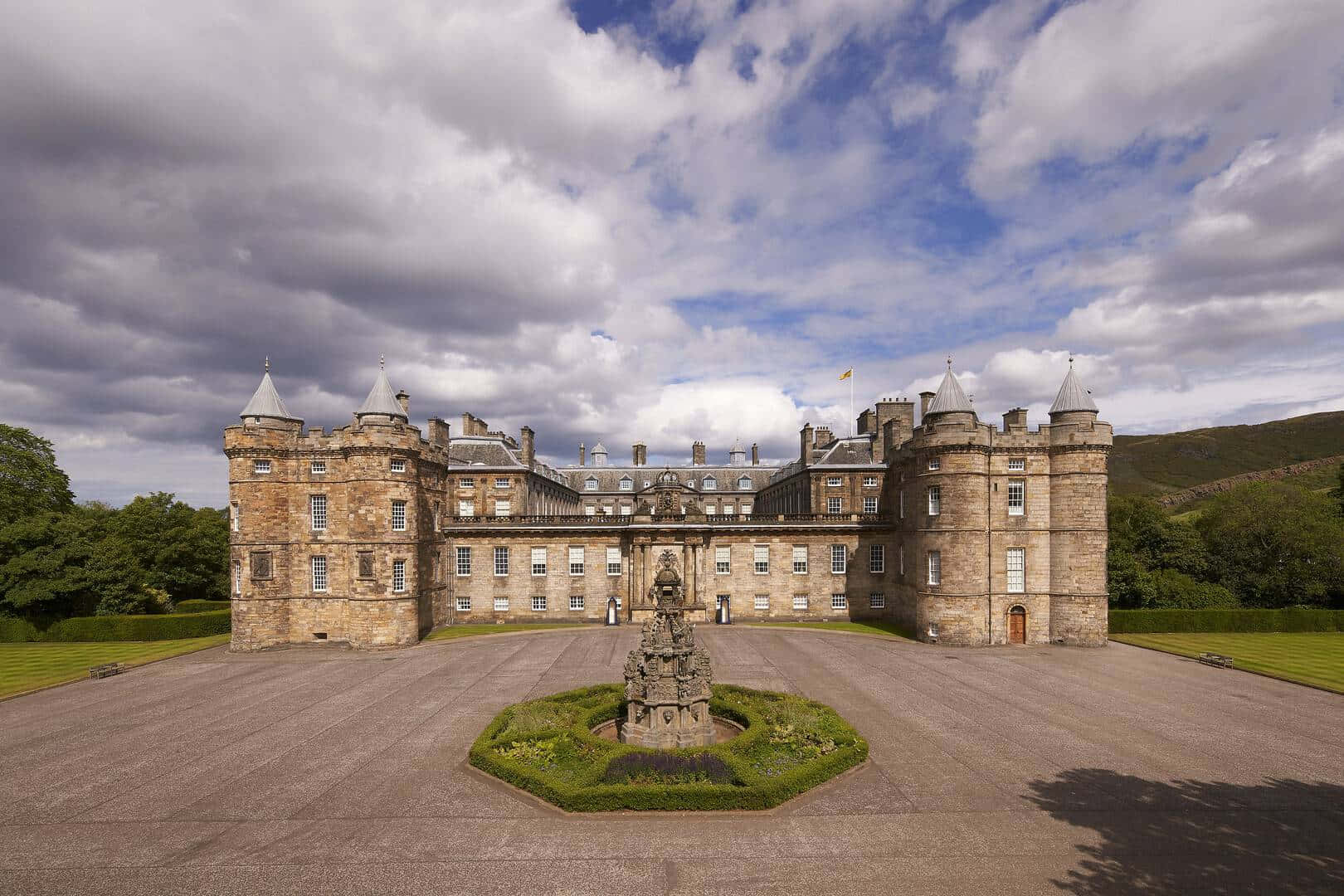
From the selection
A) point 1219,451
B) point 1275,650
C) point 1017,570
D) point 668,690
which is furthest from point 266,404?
point 1219,451

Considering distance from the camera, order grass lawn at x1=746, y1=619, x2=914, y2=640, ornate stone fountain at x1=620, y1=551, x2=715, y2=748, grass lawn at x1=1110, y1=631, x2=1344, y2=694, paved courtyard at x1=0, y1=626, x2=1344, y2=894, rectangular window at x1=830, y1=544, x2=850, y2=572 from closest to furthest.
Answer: paved courtyard at x1=0, y1=626, x2=1344, y2=894 < ornate stone fountain at x1=620, y1=551, x2=715, y2=748 < grass lawn at x1=1110, y1=631, x2=1344, y2=694 < grass lawn at x1=746, y1=619, x2=914, y2=640 < rectangular window at x1=830, y1=544, x2=850, y2=572

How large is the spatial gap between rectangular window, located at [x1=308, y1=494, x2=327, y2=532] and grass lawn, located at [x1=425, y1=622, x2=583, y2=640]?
1085cm

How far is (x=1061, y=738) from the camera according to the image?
22.4m

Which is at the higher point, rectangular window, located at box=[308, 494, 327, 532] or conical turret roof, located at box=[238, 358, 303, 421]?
conical turret roof, located at box=[238, 358, 303, 421]

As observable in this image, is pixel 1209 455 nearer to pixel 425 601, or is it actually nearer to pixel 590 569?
pixel 590 569

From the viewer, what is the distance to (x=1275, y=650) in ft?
128

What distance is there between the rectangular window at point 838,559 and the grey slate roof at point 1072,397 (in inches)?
725

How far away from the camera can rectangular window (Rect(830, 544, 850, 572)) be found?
50.7m

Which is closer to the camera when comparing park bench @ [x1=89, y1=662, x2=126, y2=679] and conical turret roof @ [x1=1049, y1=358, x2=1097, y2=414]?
park bench @ [x1=89, y1=662, x2=126, y2=679]

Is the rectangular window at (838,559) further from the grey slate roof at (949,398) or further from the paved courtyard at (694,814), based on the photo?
the paved courtyard at (694,814)

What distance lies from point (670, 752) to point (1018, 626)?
106 ft

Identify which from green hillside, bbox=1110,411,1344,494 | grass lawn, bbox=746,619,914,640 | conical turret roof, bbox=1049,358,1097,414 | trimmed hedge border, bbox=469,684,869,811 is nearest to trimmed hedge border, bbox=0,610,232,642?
trimmed hedge border, bbox=469,684,869,811

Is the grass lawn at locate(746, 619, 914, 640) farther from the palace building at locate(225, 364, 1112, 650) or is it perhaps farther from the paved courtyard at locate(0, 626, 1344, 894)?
the paved courtyard at locate(0, 626, 1344, 894)

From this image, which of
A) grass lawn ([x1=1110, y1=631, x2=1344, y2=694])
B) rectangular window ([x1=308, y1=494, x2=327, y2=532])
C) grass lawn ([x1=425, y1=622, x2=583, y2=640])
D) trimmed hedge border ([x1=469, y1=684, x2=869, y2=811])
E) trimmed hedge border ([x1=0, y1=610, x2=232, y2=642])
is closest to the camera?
trimmed hedge border ([x1=469, y1=684, x2=869, y2=811])
